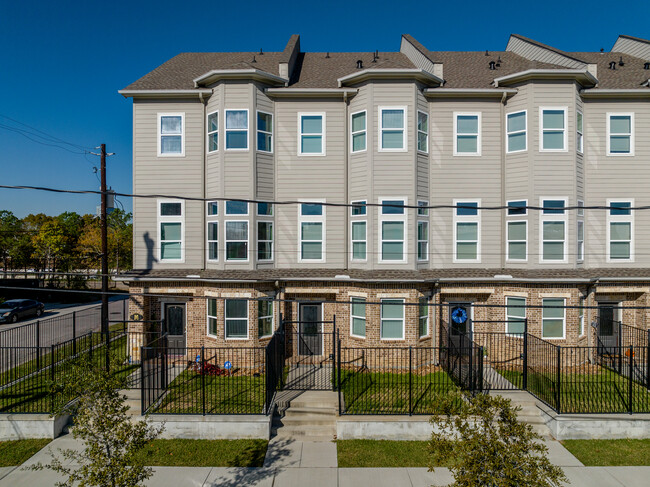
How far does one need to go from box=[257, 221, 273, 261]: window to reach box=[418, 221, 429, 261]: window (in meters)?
5.66

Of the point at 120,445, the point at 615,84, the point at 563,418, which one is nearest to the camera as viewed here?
the point at 120,445

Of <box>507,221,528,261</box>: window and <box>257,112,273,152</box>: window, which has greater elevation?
<box>257,112,273,152</box>: window

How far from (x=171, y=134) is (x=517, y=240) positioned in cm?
1395

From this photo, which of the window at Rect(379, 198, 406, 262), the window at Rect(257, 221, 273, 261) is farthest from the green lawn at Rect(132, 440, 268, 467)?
the window at Rect(379, 198, 406, 262)

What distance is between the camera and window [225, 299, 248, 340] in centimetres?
1288

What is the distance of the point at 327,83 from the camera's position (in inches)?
553

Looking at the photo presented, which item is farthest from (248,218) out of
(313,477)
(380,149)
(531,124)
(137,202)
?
(531,124)

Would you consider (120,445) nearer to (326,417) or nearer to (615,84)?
(326,417)

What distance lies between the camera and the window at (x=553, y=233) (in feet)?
42.9

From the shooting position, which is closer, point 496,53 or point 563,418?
point 563,418

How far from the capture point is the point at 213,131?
44.4ft

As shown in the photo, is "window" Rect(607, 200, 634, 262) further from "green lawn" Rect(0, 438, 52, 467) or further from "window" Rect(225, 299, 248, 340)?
"green lawn" Rect(0, 438, 52, 467)

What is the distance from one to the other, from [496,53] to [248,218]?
14.4 m

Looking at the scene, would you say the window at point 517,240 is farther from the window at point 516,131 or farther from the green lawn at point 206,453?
the green lawn at point 206,453
